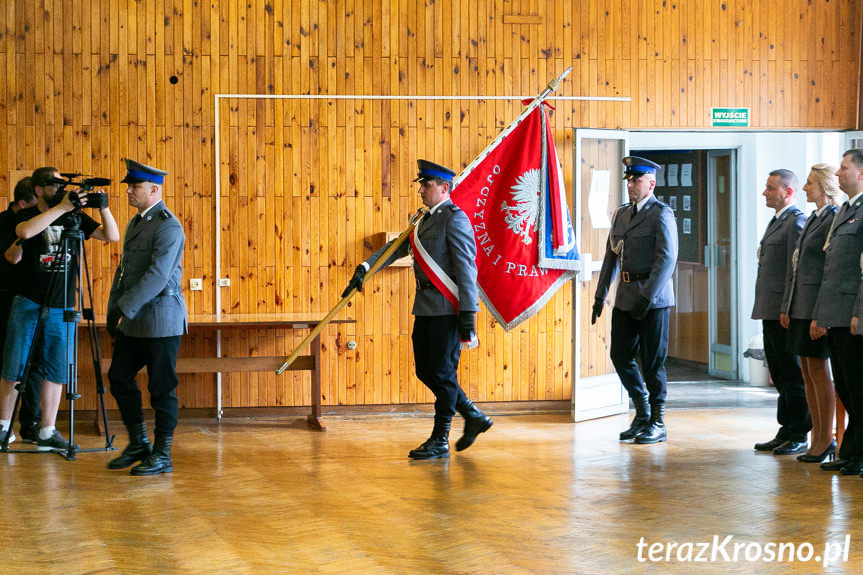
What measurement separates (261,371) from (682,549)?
12.7ft

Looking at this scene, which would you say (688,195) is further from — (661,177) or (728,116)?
(728,116)

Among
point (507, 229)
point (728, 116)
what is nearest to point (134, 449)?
point (507, 229)

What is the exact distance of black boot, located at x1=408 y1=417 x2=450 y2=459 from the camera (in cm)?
536

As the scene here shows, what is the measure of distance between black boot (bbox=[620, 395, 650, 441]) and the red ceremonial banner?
908 millimetres

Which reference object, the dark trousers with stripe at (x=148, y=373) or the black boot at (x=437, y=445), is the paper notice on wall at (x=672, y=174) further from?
the dark trousers with stripe at (x=148, y=373)

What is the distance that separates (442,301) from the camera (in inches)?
206

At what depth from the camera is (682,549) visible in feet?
11.6

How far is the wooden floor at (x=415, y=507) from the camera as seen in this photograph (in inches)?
136

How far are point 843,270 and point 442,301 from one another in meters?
2.08

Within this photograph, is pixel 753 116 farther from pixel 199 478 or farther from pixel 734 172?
pixel 199 478


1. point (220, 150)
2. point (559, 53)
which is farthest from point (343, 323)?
point (559, 53)

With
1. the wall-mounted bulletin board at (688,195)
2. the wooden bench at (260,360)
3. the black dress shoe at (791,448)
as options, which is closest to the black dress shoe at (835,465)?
the black dress shoe at (791,448)

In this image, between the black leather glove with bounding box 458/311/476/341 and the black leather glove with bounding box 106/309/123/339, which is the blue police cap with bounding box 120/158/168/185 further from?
the black leather glove with bounding box 458/311/476/341

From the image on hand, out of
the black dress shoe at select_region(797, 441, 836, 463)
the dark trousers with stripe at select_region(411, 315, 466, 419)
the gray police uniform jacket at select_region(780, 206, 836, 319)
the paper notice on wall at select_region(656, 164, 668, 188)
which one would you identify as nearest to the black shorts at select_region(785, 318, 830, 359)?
the gray police uniform jacket at select_region(780, 206, 836, 319)
